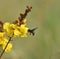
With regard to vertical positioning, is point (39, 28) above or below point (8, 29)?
below

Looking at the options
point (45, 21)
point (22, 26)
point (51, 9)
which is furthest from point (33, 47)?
point (22, 26)

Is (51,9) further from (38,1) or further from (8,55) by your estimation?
(8,55)

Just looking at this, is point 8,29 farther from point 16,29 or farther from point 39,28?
point 39,28

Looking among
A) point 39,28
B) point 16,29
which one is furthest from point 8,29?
point 39,28

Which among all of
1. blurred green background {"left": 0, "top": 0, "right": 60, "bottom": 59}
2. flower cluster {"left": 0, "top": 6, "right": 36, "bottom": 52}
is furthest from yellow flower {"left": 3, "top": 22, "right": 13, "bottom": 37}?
blurred green background {"left": 0, "top": 0, "right": 60, "bottom": 59}

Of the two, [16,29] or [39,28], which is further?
[39,28]

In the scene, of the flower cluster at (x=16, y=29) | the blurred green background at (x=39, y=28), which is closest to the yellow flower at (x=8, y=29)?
the flower cluster at (x=16, y=29)

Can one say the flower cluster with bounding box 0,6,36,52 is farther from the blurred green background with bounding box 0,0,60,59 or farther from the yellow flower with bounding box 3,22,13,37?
the blurred green background with bounding box 0,0,60,59

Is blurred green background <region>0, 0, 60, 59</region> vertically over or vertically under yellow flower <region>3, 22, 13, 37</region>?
under
